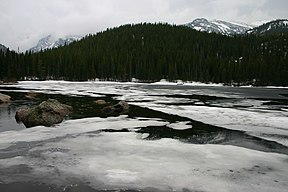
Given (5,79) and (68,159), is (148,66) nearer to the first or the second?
(5,79)

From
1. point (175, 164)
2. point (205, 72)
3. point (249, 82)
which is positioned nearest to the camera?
point (175, 164)

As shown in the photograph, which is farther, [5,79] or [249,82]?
[249,82]

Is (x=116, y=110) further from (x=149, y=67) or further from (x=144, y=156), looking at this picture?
(x=149, y=67)

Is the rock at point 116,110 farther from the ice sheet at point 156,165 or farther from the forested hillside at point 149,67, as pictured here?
the forested hillside at point 149,67

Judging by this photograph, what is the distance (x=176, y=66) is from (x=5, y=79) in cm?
8242

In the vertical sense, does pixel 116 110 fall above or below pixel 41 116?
below

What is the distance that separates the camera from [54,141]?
1681 centimetres

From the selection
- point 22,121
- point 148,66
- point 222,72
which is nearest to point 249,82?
point 222,72

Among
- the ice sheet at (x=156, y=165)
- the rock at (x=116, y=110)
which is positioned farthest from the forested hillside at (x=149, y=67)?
the ice sheet at (x=156, y=165)

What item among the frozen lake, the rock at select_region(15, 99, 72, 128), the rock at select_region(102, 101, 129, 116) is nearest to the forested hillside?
the rock at select_region(102, 101, 129, 116)

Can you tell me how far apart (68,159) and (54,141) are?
3.90 metres

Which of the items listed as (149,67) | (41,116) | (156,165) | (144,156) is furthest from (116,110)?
(149,67)

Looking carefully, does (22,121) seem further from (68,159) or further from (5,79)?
(5,79)

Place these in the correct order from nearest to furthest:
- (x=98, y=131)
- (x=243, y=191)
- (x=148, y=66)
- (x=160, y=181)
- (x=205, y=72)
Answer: (x=243, y=191) → (x=160, y=181) → (x=98, y=131) → (x=205, y=72) → (x=148, y=66)
